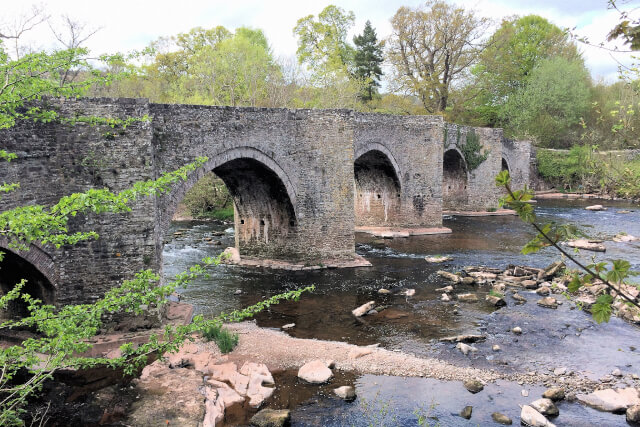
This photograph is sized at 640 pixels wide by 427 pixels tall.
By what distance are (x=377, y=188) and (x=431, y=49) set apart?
48.6ft

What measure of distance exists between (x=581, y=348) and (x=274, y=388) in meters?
6.19

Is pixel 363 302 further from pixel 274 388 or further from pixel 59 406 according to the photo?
pixel 59 406

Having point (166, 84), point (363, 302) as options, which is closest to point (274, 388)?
point (363, 302)

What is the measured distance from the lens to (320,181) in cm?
1523

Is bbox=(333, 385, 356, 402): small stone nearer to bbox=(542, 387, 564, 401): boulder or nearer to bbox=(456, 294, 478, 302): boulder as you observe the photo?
bbox=(542, 387, 564, 401): boulder

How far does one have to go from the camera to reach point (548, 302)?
455 inches

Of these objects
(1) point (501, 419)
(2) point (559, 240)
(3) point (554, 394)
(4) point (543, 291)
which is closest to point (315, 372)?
(1) point (501, 419)

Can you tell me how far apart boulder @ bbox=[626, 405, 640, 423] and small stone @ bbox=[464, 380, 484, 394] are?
6.72 feet

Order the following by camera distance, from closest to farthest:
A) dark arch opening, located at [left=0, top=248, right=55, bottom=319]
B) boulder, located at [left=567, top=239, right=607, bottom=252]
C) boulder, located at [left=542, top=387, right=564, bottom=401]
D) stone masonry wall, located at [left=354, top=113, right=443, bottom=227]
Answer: boulder, located at [left=542, top=387, right=564, bottom=401] < dark arch opening, located at [left=0, top=248, right=55, bottom=319] < boulder, located at [left=567, top=239, right=607, bottom=252] < stone masonry wall, located at [left=354, top=113, right=443, bottom=227]

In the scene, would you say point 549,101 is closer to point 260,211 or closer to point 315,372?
point 260,211

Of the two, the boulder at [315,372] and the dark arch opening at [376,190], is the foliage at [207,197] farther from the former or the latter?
the boulder at [315,372]

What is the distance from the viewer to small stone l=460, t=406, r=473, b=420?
6815 mm

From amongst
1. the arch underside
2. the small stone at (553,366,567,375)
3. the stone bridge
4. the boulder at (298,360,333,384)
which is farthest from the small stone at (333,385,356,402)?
the arch underside

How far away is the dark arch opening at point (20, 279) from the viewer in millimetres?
8195
